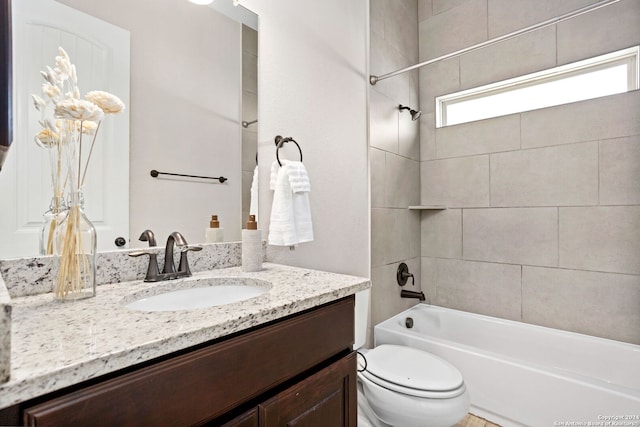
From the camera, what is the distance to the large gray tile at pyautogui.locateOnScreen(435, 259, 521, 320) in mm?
2150

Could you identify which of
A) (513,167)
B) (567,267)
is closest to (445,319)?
(567,267)

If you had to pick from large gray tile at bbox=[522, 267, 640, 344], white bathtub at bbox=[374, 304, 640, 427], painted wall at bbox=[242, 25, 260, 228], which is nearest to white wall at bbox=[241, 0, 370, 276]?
painted wall at bbox=[242, 25, 260, 228]

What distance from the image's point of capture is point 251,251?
1.14 metres

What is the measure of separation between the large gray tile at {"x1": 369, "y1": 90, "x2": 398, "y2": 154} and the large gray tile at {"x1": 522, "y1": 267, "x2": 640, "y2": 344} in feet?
4.11

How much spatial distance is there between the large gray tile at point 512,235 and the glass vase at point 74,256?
2.28 meters

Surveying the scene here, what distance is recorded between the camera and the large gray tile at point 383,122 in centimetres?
198

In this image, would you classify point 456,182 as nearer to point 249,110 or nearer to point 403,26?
point 403,26

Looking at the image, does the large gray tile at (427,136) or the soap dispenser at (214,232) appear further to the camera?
the large gray tile at (427,136)

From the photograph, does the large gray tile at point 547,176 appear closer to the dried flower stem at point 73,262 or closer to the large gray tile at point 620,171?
the large gray tile at point 620,171


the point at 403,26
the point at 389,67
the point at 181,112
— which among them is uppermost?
the point at 403,26

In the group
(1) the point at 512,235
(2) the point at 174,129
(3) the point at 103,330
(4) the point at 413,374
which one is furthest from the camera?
(1) the point at 512,235

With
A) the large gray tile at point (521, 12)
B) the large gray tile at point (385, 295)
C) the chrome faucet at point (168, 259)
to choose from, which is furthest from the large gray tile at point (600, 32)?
the chrome faucet at point (168, 259)

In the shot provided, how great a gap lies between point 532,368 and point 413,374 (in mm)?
613

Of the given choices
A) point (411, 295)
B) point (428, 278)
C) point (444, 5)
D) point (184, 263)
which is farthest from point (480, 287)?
point (444, 5)
